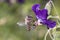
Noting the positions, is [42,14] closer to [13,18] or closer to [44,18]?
[44,18]

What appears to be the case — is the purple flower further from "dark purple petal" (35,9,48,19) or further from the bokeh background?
the bokeh background

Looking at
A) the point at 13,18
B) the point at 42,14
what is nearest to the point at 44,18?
the point at 42,14

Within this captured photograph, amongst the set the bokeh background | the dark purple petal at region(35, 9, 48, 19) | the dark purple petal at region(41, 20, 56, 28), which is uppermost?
the bokeh background

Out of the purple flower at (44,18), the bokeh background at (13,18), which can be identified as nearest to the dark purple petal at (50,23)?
the purple flower at (44,18)

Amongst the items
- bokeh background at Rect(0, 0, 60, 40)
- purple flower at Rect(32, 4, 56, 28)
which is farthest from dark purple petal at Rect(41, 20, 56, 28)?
bokeh background at Rect(0, 0, 60, 40)

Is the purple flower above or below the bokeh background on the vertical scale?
below

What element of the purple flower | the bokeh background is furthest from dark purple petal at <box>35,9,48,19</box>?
the bokeh background

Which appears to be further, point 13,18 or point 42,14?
point 13,18

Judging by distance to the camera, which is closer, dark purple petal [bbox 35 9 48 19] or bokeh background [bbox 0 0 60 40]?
dark purple petal [bbox 35 9 48 19]

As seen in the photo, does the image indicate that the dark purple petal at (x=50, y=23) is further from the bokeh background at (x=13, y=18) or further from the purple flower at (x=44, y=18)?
the bokeh background at (x=13, y=18)

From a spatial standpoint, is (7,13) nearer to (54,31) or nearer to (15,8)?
(15,8)

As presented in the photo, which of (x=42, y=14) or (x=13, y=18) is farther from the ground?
(x=13, y=18)
